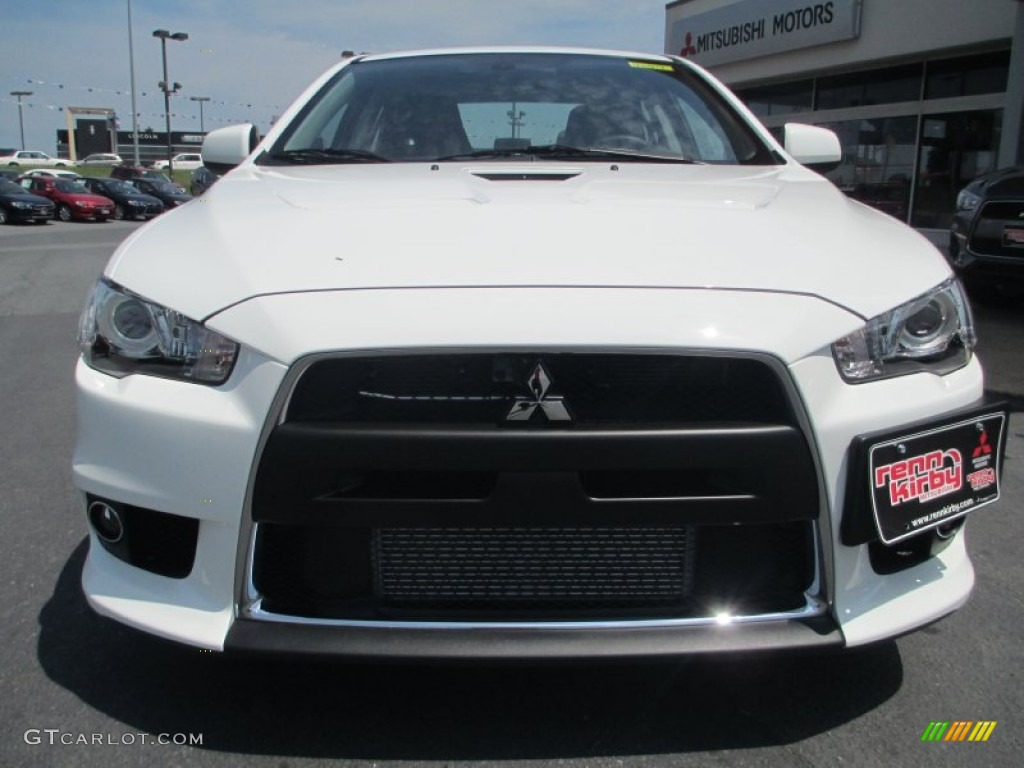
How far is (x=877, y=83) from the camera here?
16.0 metres

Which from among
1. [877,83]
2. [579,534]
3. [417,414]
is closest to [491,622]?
[579,534]

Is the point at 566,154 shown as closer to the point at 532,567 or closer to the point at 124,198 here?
the point at 532,567

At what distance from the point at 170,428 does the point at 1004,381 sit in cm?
499

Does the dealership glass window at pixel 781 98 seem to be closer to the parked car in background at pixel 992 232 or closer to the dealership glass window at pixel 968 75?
the dealership glass window at pixel 968 75

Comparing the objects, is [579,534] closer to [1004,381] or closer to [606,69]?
[606,69]

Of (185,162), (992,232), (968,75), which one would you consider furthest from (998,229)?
(185,162)

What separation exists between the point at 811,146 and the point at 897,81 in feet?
46.9

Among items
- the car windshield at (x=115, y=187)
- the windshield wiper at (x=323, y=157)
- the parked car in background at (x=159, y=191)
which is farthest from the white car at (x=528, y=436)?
the parked car in background at (x=159, y=191)

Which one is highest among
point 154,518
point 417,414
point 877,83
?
point 877,83

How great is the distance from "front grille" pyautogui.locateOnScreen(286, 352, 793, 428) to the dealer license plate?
0.24 meters

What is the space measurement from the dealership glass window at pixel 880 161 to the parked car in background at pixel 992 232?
8392 millimetres

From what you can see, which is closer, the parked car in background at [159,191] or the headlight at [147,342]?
the headlight at [147,342]

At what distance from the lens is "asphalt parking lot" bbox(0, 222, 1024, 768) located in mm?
1838

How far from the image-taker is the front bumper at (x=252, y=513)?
1.68m
